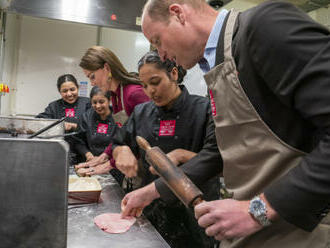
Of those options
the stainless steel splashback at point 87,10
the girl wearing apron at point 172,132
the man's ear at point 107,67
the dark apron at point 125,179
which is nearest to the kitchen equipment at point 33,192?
the girl wearing apron at point 172,132

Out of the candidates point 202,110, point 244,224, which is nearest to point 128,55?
point 202,110

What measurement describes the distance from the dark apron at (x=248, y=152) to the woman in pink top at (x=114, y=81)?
1125mm

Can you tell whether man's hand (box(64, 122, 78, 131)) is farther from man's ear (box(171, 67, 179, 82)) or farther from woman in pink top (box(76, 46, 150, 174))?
man's ear (box(171, 67, 179, 82))

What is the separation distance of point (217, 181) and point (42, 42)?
2958 millimetres

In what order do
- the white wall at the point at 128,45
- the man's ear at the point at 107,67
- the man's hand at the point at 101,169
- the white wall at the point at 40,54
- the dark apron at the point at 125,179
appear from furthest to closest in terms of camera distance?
the white wall at the point at 128,45 < the white wall at the point at 40,54 < the man's ear at the point at 107,67 < the man's hand at the point at 101,169 < the dark apron at the point at 125,179

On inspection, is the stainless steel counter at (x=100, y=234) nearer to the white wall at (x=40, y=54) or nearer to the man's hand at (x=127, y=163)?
the man's hand at (x=127, y=163)

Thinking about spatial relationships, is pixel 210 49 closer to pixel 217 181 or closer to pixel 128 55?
pixel 217 181

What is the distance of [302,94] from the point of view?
0.54 metres

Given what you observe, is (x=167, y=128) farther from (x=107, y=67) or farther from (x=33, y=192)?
(x=33, y=192)

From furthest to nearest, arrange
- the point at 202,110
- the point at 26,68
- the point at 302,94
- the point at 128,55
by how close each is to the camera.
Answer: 1. the point at 128,55
2. the point at 26,68
3. the point at 202,110
4. the point at 302,94

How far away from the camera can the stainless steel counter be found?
0.88 m

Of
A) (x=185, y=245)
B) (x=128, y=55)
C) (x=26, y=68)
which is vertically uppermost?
(x=128, y=55)

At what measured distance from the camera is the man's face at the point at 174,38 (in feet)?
2.71

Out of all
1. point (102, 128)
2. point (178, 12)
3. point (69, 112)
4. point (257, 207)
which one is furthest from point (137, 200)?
point (69, 112)
